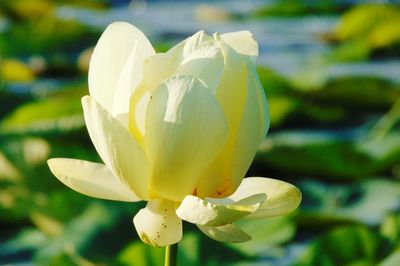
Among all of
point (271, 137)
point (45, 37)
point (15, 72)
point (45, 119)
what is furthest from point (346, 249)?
point (45, 37)

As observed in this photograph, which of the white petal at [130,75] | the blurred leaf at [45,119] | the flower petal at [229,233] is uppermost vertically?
the white petal at [130,75]

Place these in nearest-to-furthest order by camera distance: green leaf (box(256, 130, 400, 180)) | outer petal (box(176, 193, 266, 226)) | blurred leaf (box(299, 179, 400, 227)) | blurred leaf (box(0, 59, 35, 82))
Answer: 1. outer petal (box(176, 193, 266, 226))
2. blurred leaf (box(299, 179, 400, 227))
3. green leaf (box(256, 130, 400, 180))
4. blurred leaf (box(0, 59, 35, 82))

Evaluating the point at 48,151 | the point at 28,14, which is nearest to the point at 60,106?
the point at 48,151

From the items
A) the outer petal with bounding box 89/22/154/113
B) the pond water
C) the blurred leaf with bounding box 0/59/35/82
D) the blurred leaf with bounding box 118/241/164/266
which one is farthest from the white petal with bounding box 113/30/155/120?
the blurred leaf with bounding box 0/59/35/82

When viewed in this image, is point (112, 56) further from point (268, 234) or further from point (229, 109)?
point (268, 234)

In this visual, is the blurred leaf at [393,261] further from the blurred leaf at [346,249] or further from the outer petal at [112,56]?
the outer petal at [112,56]

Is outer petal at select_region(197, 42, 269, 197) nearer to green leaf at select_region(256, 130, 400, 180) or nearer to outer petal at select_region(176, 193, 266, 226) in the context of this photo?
outer petal at select_region(176, 193, 266, 226)

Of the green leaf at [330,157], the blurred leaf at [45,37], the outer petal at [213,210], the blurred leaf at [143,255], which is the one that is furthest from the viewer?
the blurred leaf at [45,37]

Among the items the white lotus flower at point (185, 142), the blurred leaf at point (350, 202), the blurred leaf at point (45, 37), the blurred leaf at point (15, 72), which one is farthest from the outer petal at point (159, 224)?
the blurred leaf at point (45, 37)
